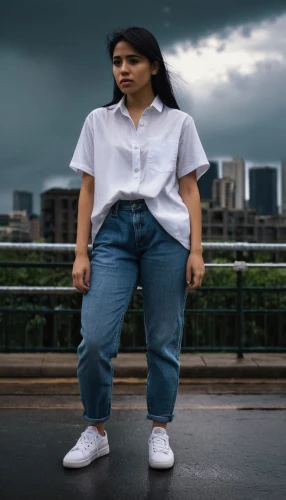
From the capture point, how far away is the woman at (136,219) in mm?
2986

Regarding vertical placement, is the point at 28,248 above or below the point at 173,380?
above

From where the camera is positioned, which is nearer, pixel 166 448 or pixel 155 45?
pixel 155 45

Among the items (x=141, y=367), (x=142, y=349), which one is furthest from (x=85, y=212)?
(x=142, y=349)

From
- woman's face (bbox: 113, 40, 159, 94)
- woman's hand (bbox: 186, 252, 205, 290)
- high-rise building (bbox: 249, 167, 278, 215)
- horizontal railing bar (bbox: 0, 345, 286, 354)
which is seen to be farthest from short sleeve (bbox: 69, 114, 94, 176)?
high-rise building (bbox: 249, 167, 278, 215)

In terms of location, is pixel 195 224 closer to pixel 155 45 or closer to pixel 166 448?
pixel 155 45

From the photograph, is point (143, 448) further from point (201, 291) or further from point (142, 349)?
point (201, 291)

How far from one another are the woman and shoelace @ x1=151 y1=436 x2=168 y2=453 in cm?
1

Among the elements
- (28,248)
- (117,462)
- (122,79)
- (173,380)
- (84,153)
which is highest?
(122,79)

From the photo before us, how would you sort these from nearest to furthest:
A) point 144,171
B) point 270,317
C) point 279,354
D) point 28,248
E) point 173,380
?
point 144,171
point 173,380
point 28,248
point 279,354
point 270,317

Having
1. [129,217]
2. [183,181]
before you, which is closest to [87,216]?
[129,217]

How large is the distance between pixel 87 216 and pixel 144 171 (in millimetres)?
354

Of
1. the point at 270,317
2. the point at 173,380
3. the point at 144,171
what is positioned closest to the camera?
the point at 144,171

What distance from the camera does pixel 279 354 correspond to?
6.39 meters

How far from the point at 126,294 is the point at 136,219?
1.11 ft
